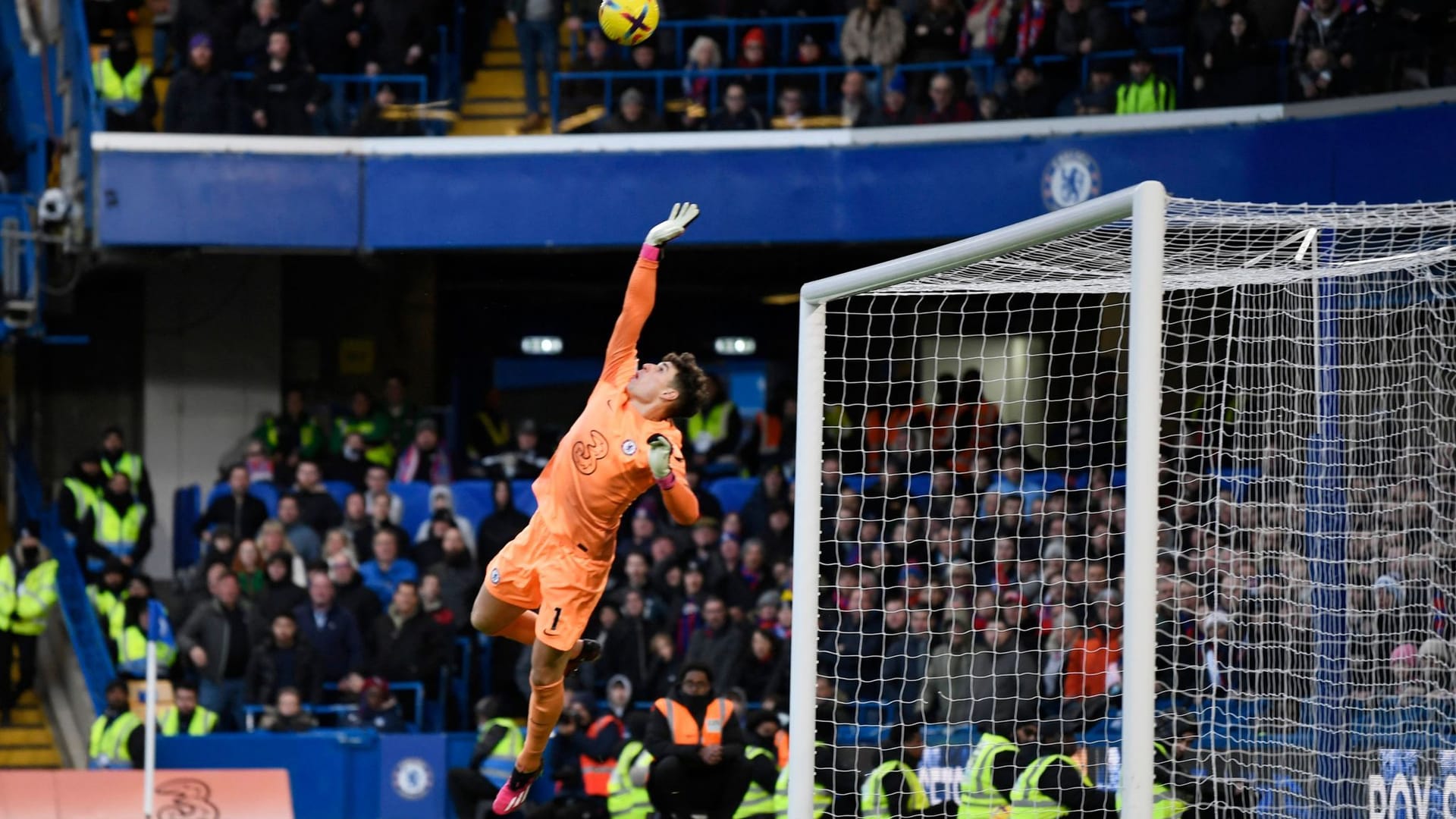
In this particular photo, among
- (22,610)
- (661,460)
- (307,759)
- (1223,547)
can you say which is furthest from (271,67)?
(661,460)

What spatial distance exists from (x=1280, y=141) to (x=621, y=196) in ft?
17.4

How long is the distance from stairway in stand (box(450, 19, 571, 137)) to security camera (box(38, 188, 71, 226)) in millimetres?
3353

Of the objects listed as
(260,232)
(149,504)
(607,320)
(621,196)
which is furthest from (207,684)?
(607,320)

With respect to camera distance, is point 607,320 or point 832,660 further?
point 607,320

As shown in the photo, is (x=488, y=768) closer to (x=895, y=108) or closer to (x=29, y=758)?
(x=29, y=758)

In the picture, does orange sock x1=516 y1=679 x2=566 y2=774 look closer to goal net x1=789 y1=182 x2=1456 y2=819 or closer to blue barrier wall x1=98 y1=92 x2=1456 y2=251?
goal net x1=789 y1=182 x2=1456 y2=819

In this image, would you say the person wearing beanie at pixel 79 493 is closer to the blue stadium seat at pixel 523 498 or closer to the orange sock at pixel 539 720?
the blue stadium seat at pixel 523 498

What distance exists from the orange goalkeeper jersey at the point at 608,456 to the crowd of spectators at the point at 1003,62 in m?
7.98

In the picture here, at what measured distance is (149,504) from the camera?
1758 cm

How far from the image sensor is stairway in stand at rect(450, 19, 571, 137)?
726 inches

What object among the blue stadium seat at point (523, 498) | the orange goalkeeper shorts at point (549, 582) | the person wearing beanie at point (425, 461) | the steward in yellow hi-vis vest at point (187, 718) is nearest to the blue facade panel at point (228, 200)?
the person wearing beanie at point (425, 461)

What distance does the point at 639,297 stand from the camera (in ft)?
27.3

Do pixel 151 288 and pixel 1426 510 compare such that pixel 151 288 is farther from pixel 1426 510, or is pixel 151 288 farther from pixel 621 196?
pixel 1426 510

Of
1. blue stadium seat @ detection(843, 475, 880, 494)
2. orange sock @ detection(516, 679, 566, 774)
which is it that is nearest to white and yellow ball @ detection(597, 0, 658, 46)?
orange sock @ detection(516, 679, 566, 774)
